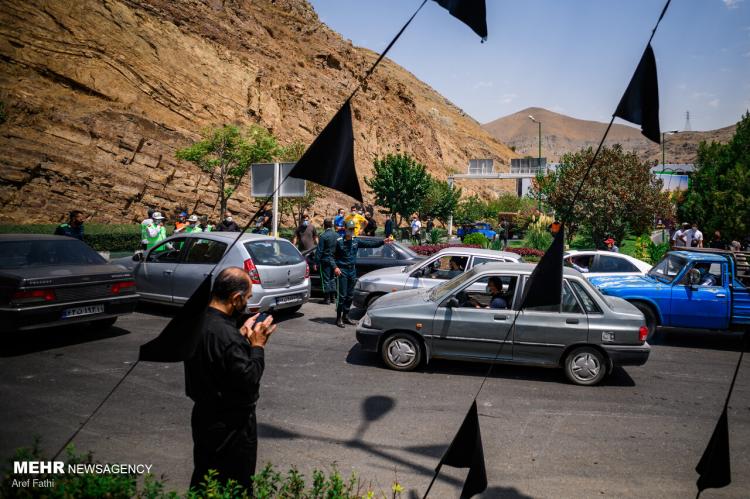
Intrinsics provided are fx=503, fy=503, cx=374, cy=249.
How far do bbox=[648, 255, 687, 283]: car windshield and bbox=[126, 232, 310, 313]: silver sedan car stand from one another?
276 inches

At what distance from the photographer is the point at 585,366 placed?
6750 mm

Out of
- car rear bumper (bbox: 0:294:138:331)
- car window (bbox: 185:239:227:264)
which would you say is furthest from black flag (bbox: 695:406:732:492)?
car window (bbox: 185:239:227:264)

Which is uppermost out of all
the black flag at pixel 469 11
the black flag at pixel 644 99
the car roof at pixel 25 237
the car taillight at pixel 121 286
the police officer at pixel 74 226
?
the black flag at pixel 469 11

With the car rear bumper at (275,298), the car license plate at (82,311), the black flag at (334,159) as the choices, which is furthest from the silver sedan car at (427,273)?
the black flag at (334,159)

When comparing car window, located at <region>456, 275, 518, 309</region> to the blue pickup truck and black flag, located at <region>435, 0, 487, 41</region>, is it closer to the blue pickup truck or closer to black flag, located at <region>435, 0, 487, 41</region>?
the blue pickup truck

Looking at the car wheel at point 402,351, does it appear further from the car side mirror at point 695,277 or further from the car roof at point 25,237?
the car roof at point 25,237

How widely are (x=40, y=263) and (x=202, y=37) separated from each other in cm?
3750

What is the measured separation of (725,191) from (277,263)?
969 inches

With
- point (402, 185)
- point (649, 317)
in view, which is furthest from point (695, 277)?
point (402, 185)

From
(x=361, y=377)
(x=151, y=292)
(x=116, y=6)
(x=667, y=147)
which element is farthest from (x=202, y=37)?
(x=667, y=147)

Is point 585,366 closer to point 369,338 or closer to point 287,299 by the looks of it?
point 369,338

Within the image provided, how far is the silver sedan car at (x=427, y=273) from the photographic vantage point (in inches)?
392

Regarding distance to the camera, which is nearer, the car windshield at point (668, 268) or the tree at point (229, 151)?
the car windshield at point (668, 268)

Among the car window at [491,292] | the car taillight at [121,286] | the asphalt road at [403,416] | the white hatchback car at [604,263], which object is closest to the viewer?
the asphalt road at [403,416]
